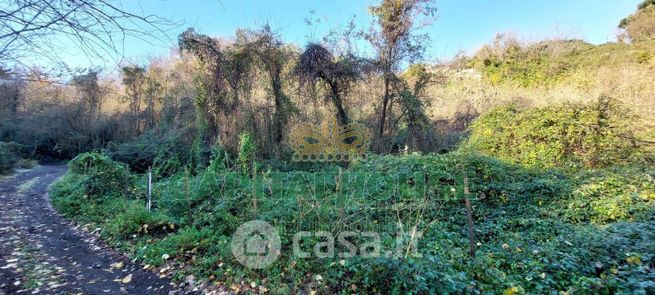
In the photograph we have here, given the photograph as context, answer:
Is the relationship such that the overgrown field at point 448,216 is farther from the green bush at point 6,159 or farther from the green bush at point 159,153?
the green bush at point 6,159

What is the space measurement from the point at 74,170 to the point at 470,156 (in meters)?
11.4

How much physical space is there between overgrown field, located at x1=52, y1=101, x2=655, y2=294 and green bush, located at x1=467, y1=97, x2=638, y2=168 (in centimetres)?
3

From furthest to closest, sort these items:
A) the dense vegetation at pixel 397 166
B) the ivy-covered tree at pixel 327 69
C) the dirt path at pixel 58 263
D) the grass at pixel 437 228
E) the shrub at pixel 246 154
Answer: the ivy-covered tree at pixel 327 69 → the shrub at pixel 246 154 → the dirt path at pixel 58 263 → the dense vegetation at pixel 397 166 → the grass at pixel 437 228

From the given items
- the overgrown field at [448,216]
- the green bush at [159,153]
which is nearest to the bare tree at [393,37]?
the overgrown field at [448,216]

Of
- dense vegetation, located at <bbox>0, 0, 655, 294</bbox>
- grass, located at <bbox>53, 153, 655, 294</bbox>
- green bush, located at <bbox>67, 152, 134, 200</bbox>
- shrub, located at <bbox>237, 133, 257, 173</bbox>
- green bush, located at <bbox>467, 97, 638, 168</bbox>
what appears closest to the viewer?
grass, located at <bbox>53, 153, 655, 294</bbox>

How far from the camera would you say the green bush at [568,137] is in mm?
6316

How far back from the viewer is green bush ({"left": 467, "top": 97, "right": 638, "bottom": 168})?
632 centimetres

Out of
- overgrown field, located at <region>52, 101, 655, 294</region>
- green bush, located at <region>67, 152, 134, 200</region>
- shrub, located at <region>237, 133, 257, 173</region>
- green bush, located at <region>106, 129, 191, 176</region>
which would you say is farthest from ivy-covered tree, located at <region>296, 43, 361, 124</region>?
green bush, located at <region>67, 152, 134, 200</region>

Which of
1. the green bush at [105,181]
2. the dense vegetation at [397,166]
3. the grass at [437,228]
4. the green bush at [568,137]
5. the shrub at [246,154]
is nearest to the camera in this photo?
the grass at [437,228]

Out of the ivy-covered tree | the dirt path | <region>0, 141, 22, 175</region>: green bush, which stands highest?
the ivy-covered tree

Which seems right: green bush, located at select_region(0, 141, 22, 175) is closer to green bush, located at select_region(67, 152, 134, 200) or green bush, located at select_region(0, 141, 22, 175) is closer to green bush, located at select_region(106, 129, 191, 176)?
green bush, located at select_region(106, 129, 191, 176)

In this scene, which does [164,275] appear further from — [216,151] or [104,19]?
[216,151]

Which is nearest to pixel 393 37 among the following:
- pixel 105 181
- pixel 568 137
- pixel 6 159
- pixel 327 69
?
pixel 327 69

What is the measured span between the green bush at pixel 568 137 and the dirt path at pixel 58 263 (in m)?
7.39
